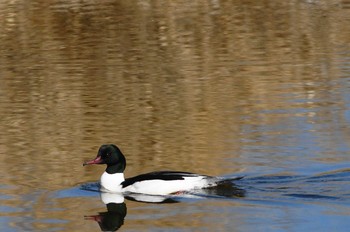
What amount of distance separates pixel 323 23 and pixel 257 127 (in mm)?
9850

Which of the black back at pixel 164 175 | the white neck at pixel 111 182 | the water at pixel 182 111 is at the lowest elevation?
the water at pixel 182 111

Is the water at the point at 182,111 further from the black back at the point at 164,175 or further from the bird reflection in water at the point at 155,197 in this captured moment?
the black back at the point at 164,175

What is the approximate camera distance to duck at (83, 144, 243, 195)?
39.8 ft

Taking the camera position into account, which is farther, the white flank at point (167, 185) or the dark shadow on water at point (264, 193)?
the white flank at point (167, 185)

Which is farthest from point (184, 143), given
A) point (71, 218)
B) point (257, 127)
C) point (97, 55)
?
point (97, 55)

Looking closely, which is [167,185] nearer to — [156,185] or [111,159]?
[156,185]

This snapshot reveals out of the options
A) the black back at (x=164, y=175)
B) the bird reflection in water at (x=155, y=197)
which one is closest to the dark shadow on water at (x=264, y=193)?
the bird reflection in water at (x=155, y=197)

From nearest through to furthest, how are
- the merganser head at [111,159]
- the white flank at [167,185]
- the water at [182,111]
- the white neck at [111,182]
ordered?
the water at [182,111]
the white flank at [167,185]
the white neck at [111,182]
the merganser head at [111,159]

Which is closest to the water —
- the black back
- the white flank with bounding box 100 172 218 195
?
the white flank with bounding box 100 172 218 195

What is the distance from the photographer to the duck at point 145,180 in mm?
12125

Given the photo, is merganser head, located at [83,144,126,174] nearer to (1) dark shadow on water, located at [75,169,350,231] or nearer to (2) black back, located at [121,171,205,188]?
(1) dark shadow on water, located at [75,169,350,231]

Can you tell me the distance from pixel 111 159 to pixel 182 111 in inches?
148

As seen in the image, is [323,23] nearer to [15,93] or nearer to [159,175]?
[15,93]

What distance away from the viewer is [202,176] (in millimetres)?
12195
